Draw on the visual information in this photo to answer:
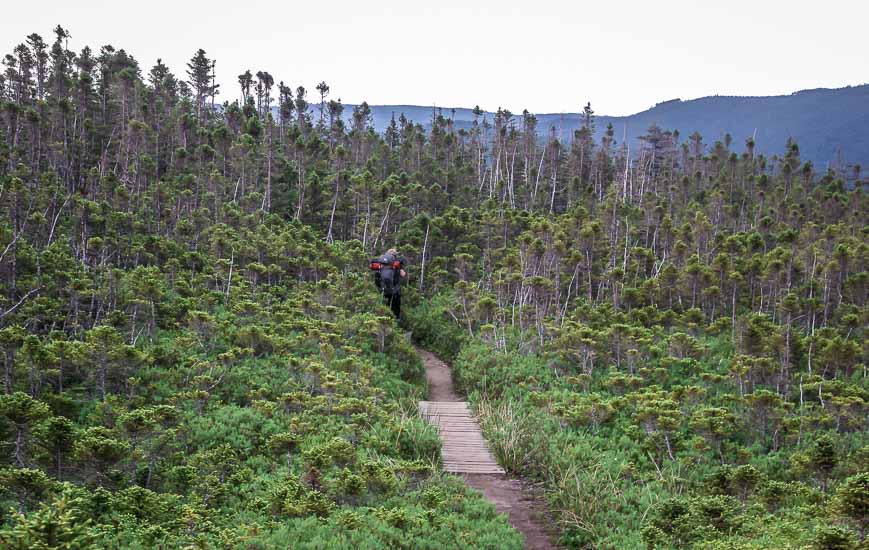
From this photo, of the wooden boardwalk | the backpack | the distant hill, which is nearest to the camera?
the wooden boardwalk

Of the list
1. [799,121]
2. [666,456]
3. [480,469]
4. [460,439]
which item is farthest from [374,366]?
[799,121]

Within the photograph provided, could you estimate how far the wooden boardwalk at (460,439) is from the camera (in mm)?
11211

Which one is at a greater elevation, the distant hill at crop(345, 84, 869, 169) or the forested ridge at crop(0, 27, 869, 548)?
the distant hill at crop(345, 84, 869, 169)

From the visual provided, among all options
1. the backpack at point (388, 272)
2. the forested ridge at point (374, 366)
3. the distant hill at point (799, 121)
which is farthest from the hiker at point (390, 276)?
the distant hill at point (799, 121)

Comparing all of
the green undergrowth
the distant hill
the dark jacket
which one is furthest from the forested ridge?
the distant hill

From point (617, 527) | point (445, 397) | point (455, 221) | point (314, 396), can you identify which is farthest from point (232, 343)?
point (455, 221)

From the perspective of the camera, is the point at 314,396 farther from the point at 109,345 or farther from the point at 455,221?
the point at 455,221

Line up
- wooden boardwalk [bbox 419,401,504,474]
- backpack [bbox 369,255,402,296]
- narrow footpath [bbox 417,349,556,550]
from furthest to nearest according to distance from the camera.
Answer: backpack [bbox 369,255,402,296], wooden boardwalk [bbox 419,401,504,474], narrow footpath [bbox 417,349,556,550]

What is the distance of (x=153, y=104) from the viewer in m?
39.2

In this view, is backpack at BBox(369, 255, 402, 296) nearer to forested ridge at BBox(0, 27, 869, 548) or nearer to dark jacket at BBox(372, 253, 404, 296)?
dark jacket at BBox(372, 253, 404, 296)

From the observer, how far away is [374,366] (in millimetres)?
15398

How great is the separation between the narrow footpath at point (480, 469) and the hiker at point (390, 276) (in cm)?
812

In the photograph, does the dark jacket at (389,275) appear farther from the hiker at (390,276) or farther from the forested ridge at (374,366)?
the forested ridge at (374,366)

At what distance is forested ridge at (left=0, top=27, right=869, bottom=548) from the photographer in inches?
304
